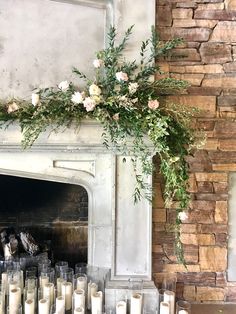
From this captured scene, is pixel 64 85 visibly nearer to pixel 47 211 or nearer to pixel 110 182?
pixel 110 182

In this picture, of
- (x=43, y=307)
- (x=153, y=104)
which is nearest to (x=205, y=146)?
(x=153, y=104)

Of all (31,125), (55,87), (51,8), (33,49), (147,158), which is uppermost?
(51,8)

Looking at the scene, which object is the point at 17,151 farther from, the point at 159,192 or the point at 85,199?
the point at 159,192

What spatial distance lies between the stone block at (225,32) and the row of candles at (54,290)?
1.82m

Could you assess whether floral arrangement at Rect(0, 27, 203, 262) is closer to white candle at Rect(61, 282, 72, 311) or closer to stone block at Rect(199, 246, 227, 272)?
stone block at Rect(199, 246, 227, 272)

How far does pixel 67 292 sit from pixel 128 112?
51.2 inches

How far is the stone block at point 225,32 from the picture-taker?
271cm

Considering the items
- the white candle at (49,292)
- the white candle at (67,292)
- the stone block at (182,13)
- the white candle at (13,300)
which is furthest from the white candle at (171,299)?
the stone block at (182,13)

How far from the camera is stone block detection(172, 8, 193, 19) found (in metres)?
2.69

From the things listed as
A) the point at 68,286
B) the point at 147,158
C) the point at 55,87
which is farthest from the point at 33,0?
the point at 68,286

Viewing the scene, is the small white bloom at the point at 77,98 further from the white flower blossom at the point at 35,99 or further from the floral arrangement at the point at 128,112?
the white flower blossom at the point at 35,99

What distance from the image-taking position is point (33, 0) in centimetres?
263

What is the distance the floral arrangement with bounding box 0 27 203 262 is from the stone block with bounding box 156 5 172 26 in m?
0.19

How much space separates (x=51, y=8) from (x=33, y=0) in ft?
0.43
